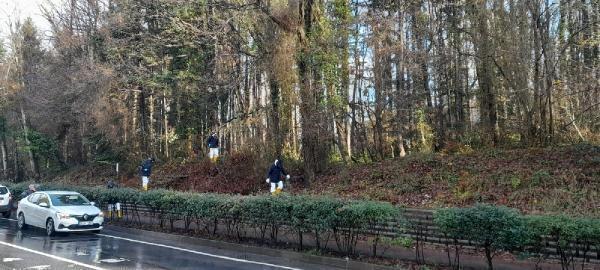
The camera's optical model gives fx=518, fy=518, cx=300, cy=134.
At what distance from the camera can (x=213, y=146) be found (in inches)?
1085

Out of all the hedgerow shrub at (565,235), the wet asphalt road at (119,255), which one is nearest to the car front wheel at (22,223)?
the wet asphalt road at (119,255)

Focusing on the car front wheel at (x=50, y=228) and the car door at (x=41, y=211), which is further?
the car door at (x=41, y=211)

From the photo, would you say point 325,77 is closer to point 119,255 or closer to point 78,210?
point 78,210

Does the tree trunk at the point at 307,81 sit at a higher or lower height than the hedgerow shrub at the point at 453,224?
higher

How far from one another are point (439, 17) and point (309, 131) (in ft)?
34.9

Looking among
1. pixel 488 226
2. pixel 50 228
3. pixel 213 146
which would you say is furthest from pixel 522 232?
pixel 213 146

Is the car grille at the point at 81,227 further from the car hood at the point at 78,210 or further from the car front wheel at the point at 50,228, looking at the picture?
the car front wheel at the point at 50,228

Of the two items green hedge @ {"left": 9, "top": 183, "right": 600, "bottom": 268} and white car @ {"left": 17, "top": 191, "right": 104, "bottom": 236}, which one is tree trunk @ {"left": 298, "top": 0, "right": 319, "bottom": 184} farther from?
white car @ {"left": 17, "top": 191, "right": 104, "bottom": 236}

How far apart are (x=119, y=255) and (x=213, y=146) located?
14.6 metres

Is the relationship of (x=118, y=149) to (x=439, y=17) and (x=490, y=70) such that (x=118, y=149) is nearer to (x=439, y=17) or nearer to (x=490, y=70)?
(x=439, y=17)

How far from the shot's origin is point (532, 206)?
50.1ft

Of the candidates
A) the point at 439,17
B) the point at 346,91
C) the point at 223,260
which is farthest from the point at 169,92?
the point at 223,260

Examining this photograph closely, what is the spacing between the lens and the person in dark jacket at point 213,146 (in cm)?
2733

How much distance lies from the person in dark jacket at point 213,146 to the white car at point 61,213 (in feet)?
30.3
